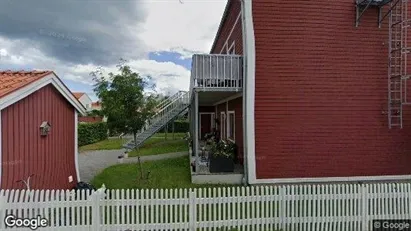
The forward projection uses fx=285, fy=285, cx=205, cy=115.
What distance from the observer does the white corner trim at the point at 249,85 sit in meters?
8.62

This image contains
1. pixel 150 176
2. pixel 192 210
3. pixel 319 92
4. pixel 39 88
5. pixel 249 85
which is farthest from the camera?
pixel 150 176

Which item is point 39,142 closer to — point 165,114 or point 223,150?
point 223,150

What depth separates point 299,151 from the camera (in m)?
9.01

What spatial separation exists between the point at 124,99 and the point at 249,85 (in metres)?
4.19

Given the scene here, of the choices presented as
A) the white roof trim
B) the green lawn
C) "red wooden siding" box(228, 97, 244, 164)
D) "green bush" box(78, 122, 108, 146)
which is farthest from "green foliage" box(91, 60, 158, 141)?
"green bush" box(78, 122, 108, 146)

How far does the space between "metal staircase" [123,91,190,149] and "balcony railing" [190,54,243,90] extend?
653cm

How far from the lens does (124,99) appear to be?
31.5ft

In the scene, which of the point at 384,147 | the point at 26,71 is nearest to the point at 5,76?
the point at 26,71

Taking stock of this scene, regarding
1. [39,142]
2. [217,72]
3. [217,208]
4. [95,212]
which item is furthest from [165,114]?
[95,212]

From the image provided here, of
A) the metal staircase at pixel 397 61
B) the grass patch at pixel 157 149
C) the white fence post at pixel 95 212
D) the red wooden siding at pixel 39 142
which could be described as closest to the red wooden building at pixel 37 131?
the red wooden siding at pixel 39 142

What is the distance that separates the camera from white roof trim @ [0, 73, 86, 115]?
218 inches

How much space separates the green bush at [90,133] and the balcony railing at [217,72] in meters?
15.8

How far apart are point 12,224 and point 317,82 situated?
27.7ft

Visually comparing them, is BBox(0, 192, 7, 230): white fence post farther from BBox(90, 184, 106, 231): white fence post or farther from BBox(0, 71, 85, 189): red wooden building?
BBox(90, 184, 106, 231): white fence post
